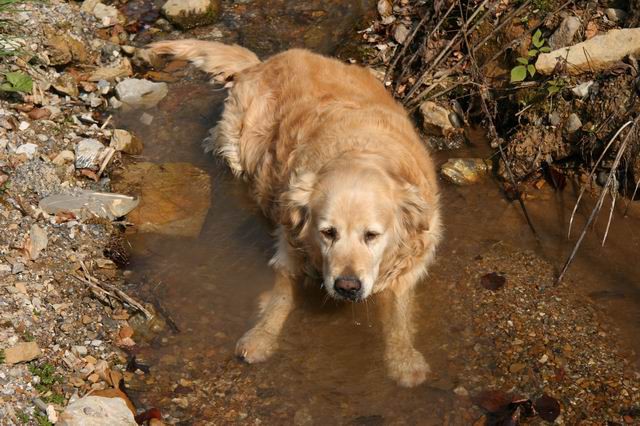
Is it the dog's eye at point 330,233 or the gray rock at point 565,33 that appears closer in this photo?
the dog's eye at point 330,233

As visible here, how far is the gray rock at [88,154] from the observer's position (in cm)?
534

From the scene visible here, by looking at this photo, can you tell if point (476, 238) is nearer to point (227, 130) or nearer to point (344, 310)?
point (344, 310)

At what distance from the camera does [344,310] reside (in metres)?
4.55

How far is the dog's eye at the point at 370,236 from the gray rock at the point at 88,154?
2.39 meters

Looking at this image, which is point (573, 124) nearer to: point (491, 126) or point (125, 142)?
point (491, 126)

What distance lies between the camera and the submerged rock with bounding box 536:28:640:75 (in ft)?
17.3

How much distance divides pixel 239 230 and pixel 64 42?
2.48m

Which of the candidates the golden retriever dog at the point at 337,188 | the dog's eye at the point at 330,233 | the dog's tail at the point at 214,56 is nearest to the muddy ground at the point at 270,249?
the golden retriever dog at the point at 337,188

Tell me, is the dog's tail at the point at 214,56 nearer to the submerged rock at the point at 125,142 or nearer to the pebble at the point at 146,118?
the pebble at the point at 146,118

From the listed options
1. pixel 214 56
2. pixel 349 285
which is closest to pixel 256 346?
pixel 349 285

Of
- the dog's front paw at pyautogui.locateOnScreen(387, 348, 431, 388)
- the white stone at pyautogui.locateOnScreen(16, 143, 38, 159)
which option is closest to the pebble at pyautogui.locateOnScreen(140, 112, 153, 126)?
the white stone at pyautogui.locateOnScreen(16, 143, 38, 159)

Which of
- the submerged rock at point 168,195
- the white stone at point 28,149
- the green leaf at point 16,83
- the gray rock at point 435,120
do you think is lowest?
the submerged rock at point 168,195

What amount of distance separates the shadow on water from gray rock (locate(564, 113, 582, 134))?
0.48m

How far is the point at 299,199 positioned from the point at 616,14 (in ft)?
10.2
